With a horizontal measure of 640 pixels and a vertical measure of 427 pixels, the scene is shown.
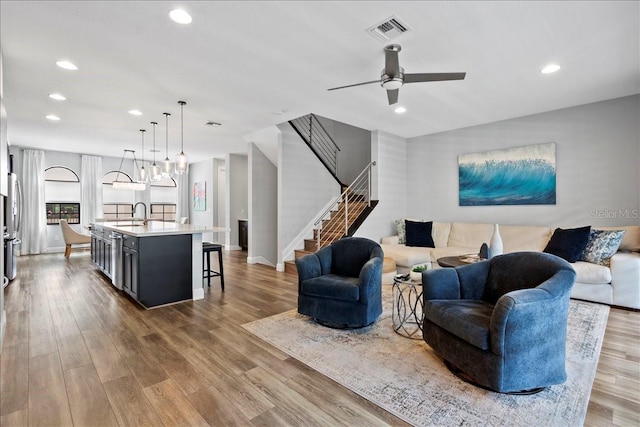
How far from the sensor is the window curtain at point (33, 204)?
26.5 ft

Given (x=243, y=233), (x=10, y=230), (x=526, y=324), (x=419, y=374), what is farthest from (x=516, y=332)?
(x=243, y=233)

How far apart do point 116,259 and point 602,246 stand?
667 centimetres

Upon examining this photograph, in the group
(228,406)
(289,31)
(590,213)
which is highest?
(289,31)

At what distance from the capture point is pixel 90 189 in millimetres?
9141

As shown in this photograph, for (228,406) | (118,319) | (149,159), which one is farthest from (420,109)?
(149,159)

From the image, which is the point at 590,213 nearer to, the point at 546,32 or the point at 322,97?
the point at 546,32

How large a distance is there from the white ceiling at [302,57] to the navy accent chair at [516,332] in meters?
2.03

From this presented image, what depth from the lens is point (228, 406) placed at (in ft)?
6.56

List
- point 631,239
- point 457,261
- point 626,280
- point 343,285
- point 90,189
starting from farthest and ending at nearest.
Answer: point 90,189 < point 631,239 < point 626,280 < point 457,261 < point 343,285

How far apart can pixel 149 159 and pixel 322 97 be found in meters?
7.78

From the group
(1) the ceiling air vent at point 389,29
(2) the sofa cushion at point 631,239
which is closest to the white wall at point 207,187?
(1) the ceiling air vent at point 389,29

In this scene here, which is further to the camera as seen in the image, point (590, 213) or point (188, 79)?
point (590, 213)

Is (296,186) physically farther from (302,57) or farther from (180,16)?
(180,16)

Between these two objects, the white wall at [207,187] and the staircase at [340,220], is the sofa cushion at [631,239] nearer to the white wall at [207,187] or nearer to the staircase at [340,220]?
the staircase at [340,220]
